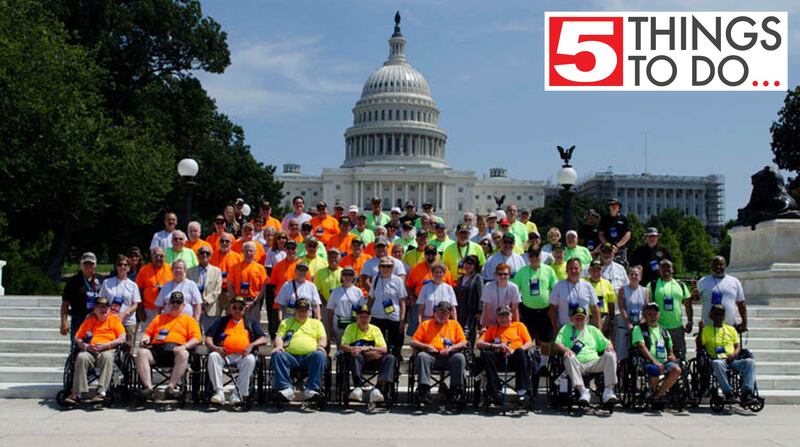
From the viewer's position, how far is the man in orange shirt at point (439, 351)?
1019 centimetres

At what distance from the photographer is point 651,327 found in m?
10.6

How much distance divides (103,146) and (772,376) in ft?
72.6

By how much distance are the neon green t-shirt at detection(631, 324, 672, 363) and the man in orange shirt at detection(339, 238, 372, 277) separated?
3.92 m

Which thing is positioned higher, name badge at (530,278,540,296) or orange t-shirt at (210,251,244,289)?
orange t-shirt at (210,251,244,289)

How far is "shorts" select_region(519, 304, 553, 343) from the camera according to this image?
11.5m

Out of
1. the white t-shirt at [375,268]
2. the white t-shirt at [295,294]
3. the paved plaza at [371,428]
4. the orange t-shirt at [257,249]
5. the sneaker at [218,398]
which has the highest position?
the orange t-shirt at [257,249]

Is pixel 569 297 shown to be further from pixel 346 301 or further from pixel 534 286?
pixel 346 301

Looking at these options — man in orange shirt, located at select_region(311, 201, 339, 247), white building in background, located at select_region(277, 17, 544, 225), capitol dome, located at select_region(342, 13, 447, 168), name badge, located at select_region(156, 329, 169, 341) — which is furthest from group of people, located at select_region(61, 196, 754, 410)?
capitol dome, located at select_region(342, 13, 447, 168)

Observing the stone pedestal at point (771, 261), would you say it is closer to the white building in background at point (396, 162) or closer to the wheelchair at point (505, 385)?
the wheelchair at point (505, 385)

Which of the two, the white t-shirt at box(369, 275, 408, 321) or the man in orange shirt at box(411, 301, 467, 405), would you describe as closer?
the man in orange shirt at box(411, 301, 467, 405)

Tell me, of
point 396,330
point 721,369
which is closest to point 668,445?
point 721,369

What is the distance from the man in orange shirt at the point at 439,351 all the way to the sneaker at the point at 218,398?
7.48 ft

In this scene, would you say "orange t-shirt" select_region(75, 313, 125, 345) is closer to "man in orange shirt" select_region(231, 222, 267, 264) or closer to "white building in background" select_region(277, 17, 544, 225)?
"man in orange shirt" select_region(231, 222, 267, 264)

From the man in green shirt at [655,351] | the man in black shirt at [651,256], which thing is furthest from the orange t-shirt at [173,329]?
the man in black shirt at [651,256]
